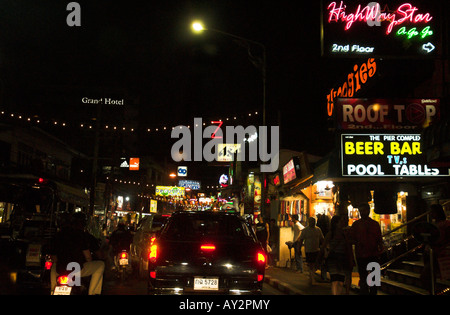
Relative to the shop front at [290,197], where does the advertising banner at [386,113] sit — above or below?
above

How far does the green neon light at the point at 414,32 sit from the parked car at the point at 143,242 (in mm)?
8102

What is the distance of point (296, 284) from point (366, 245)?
394 centimetres

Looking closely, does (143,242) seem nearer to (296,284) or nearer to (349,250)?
(296,284)

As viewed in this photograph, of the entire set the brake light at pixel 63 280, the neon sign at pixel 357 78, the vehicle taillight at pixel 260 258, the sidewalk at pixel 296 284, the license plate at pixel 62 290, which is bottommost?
the sidewalk at pixel 296 284

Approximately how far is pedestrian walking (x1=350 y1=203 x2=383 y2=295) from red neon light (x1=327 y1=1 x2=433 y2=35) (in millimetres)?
4520

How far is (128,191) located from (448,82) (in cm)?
5299

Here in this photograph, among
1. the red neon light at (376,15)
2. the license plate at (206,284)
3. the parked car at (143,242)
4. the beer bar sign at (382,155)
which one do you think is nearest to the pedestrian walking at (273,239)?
the parked car at (143,242)

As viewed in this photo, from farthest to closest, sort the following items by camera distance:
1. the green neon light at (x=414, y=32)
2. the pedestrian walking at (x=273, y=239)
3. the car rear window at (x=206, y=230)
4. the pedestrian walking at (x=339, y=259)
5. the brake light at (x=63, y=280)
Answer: the pedestrian walking at (x=273, y=239), the green neon light at (x=414, y=32), the pedestrian walking at (x=339, y=259), the car rear window at (x=206, y=230), the brake light at (x=63, y=280)

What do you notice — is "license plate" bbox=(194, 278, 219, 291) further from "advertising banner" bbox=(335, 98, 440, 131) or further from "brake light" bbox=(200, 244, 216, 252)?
"advertising banner" bbox=(335, 98, 440, 131)

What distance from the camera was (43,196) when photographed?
14906mm

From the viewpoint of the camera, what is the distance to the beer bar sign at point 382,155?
34.1 ft

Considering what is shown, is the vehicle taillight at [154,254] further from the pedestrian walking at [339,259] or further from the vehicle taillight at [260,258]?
the pedestrian walking at [339,259]

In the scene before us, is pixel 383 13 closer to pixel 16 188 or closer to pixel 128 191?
pixel 16 188

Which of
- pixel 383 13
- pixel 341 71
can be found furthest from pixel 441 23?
pixel 341 71
